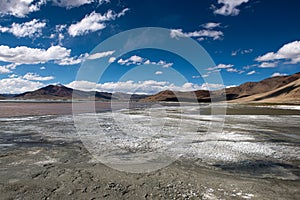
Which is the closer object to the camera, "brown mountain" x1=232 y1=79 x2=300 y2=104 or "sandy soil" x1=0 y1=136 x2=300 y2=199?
"sandy soil" x1=0 y1=136 x2=300 y2=199

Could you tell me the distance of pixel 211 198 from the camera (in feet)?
17.5

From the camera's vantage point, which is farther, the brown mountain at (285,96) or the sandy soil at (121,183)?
the brown mountain at (285,96)

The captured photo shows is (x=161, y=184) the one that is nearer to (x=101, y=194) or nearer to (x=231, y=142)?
(x=101, y=194)

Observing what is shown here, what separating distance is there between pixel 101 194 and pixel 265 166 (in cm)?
622

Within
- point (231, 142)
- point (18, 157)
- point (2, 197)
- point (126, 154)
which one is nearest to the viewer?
point (2, 197)

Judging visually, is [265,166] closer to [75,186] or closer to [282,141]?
[282,141]

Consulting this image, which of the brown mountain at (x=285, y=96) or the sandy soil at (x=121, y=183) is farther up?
the brown mountain at (x=285, y=96)

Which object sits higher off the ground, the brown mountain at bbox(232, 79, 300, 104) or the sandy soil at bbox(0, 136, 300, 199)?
the brown mountain at bbox(232, 79, 300, 104)

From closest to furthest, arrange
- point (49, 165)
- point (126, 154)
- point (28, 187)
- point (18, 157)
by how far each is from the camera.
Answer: point (28, 187), point (49, 165), point (18, 157), point (126, 154)

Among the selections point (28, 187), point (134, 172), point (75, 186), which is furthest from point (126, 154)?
point (28, 187)

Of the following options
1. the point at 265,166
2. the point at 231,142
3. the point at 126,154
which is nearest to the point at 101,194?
the point at 126,154

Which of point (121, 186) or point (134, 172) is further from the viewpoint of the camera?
point (134, 172)

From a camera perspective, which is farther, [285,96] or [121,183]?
[285,96]

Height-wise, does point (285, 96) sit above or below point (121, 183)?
above
